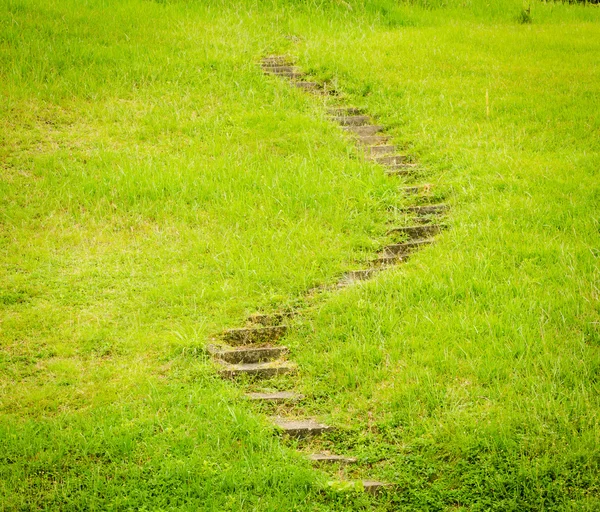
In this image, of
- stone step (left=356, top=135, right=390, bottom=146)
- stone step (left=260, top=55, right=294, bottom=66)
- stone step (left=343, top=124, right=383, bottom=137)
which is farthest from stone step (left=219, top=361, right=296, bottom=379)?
stone step (left=260, top=55, right=294, bottom=66)

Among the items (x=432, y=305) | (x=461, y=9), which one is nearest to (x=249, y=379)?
(x=432, y=305)

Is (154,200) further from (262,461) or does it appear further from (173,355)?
(262,461)

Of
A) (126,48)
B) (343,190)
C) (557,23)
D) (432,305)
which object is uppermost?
(557,23)

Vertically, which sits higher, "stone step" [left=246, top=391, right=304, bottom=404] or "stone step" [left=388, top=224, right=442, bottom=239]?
"stone step" [left=388, top=224, right=442, bottom=239]

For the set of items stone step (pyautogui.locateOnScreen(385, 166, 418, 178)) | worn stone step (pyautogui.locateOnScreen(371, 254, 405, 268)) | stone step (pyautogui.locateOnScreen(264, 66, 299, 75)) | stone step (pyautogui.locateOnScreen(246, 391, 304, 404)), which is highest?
stone step (pyautogui.locateOnScreen(264, 66, 299, 75))

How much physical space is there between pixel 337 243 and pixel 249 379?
2.78 meters

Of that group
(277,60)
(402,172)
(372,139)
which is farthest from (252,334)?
(277,60)

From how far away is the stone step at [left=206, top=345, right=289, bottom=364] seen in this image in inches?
295

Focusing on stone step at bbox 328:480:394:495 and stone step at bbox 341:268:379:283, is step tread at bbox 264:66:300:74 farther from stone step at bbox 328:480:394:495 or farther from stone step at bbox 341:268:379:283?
stone step at bbox 328:480:394:495

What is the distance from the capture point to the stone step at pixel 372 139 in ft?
39.8

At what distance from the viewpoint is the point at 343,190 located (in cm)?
1047

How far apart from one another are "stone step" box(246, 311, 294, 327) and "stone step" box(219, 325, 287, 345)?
11cm

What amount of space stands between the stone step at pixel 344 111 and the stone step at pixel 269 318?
6.08 metres

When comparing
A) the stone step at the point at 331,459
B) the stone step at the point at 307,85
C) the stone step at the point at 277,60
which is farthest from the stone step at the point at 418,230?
the stone step at the point at 277,60
